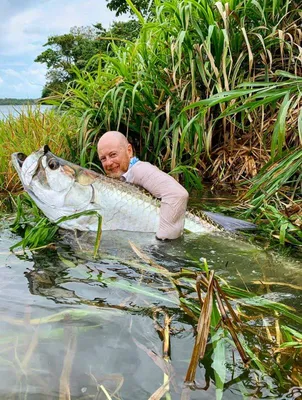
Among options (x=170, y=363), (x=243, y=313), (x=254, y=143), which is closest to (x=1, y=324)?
(x=170, y=363)

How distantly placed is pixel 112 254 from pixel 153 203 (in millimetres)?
545

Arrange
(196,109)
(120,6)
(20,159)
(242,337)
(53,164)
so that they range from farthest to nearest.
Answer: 1. (120,6)
2. (196,109)
3. (20,159)
4. (53,164)
5. (242,337)

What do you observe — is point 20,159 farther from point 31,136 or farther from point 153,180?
point 31,136

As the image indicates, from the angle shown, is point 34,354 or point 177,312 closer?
point 34,354

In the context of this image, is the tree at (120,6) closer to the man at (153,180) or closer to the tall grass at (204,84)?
the tall grass at (204,84)

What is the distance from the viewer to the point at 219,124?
477 centimetres

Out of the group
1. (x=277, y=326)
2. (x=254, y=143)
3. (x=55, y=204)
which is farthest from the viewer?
(x=254, y=143)

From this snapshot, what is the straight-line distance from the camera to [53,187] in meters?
2.98

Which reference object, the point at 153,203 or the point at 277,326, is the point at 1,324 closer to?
the point at 277,326

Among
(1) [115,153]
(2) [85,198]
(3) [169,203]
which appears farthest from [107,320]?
(1) [115,153]

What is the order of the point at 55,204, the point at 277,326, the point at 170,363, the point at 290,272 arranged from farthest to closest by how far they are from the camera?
the point at 55,204 < the point at 290,272 < the point at 277,326 < the point at 170,363

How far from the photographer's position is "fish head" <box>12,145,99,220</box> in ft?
9.77

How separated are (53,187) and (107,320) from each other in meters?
1.43

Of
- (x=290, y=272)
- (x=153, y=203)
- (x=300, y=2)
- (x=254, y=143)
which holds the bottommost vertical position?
(x=290, y=272)
